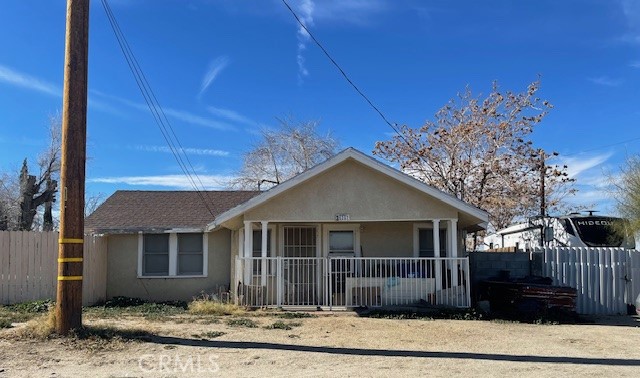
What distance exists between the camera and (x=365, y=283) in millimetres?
13484

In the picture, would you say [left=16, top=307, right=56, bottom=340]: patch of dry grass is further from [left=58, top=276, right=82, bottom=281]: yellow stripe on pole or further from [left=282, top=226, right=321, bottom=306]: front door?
[left=282, top=226, right=321, bottom=306]: front door

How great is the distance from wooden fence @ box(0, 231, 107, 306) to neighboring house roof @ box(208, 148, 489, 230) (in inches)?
185

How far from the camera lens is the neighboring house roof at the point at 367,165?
13266mm

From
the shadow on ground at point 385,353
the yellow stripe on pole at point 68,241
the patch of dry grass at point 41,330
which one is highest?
the yellow stripe on pole at point 68,241

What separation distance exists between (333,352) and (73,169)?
4.88m

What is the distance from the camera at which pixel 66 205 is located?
28.5ft

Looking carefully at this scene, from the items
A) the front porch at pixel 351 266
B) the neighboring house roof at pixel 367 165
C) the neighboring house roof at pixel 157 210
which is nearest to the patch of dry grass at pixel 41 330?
the front porch at pixel 351 266

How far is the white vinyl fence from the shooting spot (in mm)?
13773

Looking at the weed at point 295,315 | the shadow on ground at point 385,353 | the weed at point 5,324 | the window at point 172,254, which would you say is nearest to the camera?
the shadow on ground at point 385,353

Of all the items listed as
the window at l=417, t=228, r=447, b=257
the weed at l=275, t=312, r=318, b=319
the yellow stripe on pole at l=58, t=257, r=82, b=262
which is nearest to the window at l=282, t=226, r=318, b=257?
the window at l=417, t=228, r=447, b=257

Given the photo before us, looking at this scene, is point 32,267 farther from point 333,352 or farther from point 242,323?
point 333,352

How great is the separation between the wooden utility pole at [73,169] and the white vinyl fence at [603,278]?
11.5m

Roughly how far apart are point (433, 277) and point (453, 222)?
1.43 meters

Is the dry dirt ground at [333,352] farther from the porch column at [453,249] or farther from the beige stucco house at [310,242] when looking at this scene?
the beige stucco house at [310,242]
